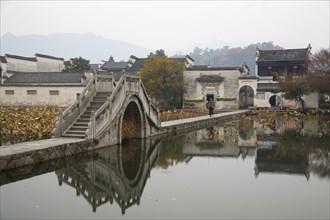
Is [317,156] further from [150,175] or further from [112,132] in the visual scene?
[112,132]

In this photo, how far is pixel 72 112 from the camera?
677 inches

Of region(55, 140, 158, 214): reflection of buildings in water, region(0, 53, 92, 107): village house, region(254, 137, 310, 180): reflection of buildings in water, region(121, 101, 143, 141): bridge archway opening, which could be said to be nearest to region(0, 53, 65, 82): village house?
region(0, 53, 92, 107): village house

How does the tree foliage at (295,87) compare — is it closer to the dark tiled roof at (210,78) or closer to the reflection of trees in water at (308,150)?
the dark tiled roof at (210,78)

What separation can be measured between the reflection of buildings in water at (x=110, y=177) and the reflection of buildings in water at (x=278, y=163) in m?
4.24

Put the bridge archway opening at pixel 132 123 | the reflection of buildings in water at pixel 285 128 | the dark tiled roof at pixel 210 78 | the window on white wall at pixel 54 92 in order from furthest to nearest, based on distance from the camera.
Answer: the dark tiled roof at pixel 210 78, the window on white wall at pixel 54 92, the reflection of buildings in water at pixel 285 128, the bridge archway opening at pixel 132 123

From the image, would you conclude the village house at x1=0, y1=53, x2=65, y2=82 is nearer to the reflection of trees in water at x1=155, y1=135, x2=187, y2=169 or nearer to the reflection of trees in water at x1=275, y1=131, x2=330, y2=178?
the reflection of trees in water at x1=155, y1=135, x2=187, y2=169

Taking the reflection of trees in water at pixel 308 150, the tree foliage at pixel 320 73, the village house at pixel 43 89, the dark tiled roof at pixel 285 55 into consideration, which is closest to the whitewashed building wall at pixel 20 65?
the village house at pixel 43 89

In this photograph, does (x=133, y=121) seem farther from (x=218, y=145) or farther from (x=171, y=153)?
(x=218, y=145)

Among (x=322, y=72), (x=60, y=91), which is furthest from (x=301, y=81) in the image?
(x=60, y=91)

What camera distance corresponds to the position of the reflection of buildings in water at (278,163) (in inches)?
544

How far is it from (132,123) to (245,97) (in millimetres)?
40734

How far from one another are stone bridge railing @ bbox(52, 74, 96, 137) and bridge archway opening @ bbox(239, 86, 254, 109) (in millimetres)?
41520

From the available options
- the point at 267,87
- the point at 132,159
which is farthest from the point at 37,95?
the point at 132,159

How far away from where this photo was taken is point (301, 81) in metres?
46.4
